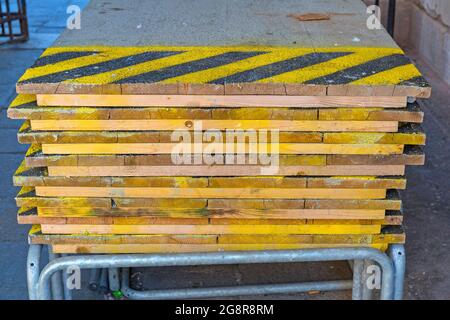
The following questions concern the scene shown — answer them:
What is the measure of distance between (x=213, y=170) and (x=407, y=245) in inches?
74.7

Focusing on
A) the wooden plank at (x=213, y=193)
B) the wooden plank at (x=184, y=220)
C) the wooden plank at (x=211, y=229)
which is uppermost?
the wooden plank at (x=213, y=193)

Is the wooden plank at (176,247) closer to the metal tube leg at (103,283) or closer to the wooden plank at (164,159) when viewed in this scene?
the wooden plank at (164,159)

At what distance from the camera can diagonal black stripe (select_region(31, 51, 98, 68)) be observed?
2.75 m

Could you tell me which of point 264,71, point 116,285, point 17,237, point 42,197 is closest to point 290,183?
point 264,71

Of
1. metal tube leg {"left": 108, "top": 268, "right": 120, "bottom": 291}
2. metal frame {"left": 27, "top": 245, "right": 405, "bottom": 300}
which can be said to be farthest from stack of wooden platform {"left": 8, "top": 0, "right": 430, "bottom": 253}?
metal tube leg {"left": 108, "top": 268, "right": 120, "bottom": 291}

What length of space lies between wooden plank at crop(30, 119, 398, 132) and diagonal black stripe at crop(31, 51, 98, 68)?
0.33m

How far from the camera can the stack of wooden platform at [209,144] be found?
8.22 ft

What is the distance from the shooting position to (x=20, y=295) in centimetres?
362

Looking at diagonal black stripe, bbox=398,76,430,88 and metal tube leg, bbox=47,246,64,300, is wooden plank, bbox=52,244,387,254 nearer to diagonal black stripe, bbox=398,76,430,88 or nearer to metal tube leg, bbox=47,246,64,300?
metal tube leg, bbox=47,246,64,300

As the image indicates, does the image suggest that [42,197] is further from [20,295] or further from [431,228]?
[431,228]

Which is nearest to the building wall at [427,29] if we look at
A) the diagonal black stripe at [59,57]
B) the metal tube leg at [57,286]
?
the diagonal black stripe at [59,57]

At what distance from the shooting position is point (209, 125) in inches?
99.7

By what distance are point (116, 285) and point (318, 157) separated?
1.44 m

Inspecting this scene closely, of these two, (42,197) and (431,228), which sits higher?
(42,197)
